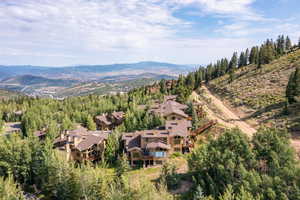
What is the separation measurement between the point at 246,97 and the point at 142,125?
4408 centimetres

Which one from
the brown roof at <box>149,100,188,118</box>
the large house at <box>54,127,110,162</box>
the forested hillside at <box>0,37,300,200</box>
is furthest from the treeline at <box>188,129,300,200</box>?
the brown roof at <box>149,100,188,118</box>

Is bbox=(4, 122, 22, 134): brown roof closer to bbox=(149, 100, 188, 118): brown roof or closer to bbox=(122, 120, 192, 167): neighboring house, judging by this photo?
bbox=(122, 120, 192, 167): neighboring house

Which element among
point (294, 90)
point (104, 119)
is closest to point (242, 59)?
point (294, 90)

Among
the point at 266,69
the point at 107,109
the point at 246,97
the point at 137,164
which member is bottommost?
the point at 137,164

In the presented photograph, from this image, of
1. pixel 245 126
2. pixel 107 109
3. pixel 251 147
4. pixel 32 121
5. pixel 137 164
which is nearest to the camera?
pixel 251 147

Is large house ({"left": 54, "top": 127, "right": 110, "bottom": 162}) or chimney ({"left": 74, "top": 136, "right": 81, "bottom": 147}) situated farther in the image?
chimney ({"left": 74, "top": 136, "right": 81, "bottom": 147})

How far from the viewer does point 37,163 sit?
140ft

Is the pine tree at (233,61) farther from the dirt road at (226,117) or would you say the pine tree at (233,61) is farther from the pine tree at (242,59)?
the dirt road at (226,117)

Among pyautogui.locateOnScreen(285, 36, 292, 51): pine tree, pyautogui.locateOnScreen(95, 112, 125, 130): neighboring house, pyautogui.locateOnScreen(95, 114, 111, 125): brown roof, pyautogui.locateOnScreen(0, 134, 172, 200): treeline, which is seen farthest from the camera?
pyautogui.locateOnScreen(285, 36, 292, 51): pine tree

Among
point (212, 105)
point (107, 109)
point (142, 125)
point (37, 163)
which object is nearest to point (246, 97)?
point (212, 105)

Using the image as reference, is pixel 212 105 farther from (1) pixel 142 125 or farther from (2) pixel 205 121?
(1) pixel 142 125

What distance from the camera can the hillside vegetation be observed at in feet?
186

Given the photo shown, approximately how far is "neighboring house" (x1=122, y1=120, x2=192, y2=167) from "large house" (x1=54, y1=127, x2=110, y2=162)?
636 centimetres

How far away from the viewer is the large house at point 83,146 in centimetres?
5000
